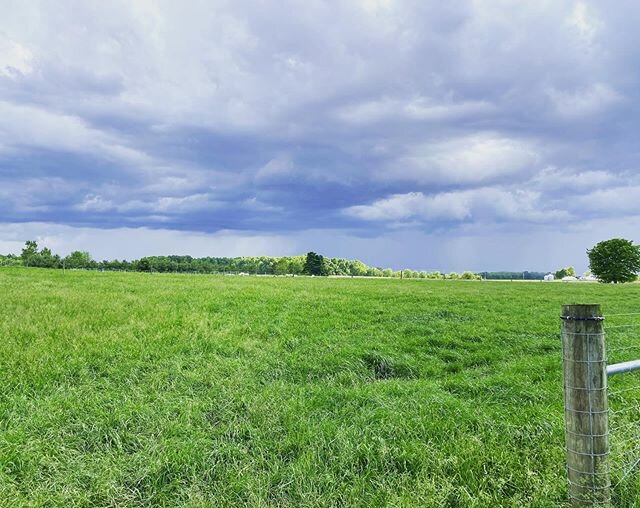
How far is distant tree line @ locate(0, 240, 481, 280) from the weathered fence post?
66.4m

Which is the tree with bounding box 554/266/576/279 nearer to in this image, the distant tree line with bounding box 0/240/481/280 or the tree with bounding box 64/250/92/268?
the distant tree line with bounding box 0/240/481/280

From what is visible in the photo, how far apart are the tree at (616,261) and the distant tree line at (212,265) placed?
66.1 ft

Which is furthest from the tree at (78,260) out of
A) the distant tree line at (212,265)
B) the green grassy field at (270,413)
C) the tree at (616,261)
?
the tree at (616,261)

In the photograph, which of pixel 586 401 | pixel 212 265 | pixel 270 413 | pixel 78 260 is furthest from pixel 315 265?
pixel 586 401

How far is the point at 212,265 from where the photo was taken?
4146 inches

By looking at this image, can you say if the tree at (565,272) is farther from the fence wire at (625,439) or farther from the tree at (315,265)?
the fence wire at (625,439)

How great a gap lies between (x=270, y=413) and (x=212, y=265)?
336 feet

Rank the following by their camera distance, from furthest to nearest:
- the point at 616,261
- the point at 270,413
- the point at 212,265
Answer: the point at 212,265
the point at 616,261
the point at 270,413

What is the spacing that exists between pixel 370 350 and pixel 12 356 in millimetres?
7259

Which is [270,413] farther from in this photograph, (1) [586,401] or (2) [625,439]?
(2) [625,439]

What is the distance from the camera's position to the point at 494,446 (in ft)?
16.7

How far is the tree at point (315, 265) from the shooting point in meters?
106

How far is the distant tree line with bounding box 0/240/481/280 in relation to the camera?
7562 centimetres

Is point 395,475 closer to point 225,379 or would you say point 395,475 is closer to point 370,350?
point 225,379
